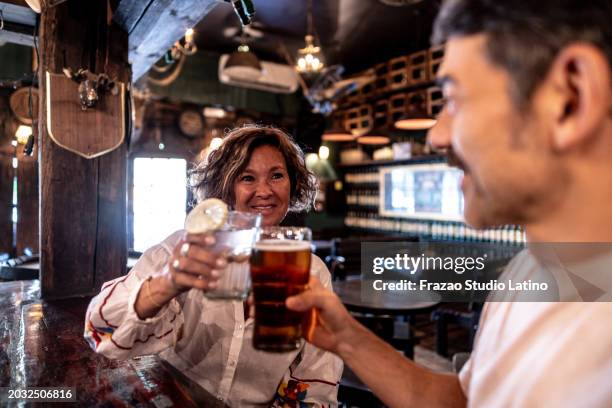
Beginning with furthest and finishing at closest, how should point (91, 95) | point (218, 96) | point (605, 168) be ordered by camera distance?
point (218, 96)
point (91, 95)
point (605, 168)

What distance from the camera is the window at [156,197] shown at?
709 centimetres

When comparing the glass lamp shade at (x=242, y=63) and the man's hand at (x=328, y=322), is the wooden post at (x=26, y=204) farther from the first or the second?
the man's hand at (x=328, y=322)

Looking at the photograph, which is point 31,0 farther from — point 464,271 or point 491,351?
point 464,271

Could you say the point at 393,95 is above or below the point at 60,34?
above

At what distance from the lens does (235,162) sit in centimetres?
169

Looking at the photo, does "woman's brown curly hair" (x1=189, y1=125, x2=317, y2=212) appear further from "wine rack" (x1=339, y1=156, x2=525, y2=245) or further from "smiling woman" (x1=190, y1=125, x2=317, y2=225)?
"wine rack" (x1=339, y1=156, x2=525, y2=245)

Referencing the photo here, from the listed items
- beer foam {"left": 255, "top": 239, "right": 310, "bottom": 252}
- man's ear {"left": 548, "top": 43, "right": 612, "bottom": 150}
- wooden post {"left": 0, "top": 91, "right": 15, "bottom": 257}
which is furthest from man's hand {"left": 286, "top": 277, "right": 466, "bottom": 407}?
wooden post {"left": 0, "top": 91, "right": 15, "bottom": 257}

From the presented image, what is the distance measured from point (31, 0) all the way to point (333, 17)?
167 inches

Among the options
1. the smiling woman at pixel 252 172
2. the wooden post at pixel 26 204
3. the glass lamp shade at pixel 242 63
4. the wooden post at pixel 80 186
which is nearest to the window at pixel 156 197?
the wooden post at pixel 26 204

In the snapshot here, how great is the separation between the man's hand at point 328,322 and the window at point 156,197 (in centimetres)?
633

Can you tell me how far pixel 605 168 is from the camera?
26.0 inches

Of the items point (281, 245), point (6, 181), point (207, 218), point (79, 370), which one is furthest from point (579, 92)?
point (6, 181)

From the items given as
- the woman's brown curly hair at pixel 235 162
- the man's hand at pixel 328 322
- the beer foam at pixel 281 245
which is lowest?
the man's hand at pixel 328 322

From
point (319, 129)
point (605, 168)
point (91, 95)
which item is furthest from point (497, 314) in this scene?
point (319, 129)
